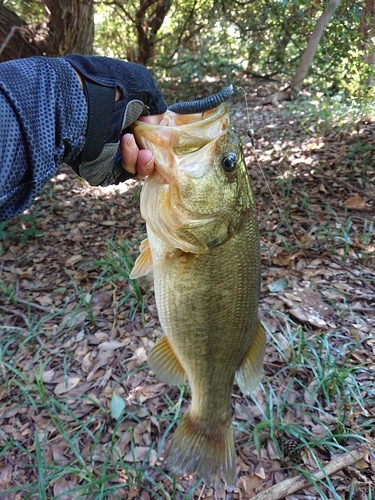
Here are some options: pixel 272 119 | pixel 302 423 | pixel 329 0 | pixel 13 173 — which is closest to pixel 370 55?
pixel 329 0

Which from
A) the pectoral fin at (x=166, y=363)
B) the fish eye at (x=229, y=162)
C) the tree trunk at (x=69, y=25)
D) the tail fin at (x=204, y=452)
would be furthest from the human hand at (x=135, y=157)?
the tree trunk at (x=69, y=25)

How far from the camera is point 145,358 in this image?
2.82 m

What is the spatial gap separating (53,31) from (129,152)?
5021 mm

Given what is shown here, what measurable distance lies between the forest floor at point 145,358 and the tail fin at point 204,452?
0.86 ft

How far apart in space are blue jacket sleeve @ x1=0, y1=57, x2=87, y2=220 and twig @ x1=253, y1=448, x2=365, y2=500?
1903 millimetres

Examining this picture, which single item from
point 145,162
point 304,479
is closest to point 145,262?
point 145,162

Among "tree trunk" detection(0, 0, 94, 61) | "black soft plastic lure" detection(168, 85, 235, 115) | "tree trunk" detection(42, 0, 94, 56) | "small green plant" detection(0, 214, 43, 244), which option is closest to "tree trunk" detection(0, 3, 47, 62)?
"tree trunk" detection(0, 0, 94, 61)

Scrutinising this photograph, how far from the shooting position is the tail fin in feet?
5.80

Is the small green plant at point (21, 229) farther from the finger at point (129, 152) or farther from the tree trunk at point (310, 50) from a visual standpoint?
the tree trunk at point (310, 50)

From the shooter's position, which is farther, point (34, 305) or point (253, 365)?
point (34, 305)

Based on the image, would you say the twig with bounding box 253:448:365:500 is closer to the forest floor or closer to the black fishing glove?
the forest floor

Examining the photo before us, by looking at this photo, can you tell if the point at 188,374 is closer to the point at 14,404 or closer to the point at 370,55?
the point at 14,404

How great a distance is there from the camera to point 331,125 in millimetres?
6098

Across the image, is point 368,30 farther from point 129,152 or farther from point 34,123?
point 34,123
